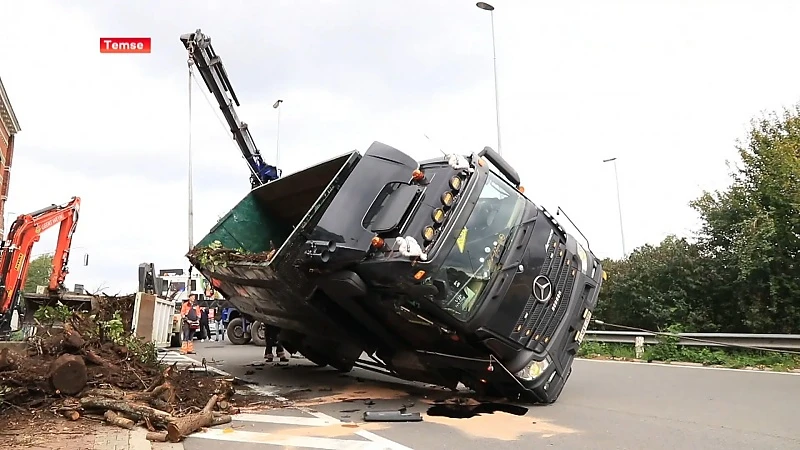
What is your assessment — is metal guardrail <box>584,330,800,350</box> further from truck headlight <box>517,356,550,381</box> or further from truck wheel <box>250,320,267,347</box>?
truck wheel <box>250,320,267,347</box>

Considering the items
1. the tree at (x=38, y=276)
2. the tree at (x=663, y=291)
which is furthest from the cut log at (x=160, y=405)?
the tree at (x=663, y=291)

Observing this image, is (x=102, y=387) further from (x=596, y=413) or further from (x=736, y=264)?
(x=736, y=264)

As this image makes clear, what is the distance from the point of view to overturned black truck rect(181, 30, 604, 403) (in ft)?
18.6

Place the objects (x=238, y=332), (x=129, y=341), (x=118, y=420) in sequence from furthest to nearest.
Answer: (x=238, y=332)
(x=129, y=341)
(x=118, y=420)

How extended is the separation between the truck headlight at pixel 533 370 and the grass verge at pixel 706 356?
5809mm

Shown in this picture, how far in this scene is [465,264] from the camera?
18.8 feet

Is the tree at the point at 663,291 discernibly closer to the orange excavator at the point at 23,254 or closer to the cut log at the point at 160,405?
the cut log at the point at 160,405

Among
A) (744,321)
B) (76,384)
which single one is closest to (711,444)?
(76,384)

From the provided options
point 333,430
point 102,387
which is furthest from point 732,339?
point 102,387

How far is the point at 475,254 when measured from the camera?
229 inches

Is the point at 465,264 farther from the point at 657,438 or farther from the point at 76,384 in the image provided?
the point at 76,384

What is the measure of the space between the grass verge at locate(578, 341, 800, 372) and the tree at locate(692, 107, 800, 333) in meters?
3.41

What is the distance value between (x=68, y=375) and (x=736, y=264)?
15.3 meters

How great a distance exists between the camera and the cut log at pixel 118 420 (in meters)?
5.36
